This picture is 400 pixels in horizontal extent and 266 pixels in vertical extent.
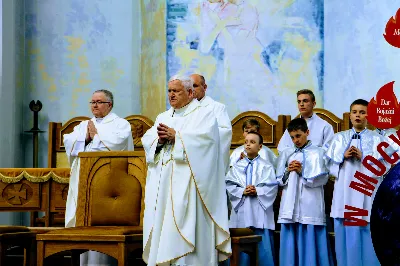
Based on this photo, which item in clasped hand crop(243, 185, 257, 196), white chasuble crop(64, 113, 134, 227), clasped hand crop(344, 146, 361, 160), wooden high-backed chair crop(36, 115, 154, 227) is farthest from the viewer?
wooden high-backed chair crop(36, 115, 154, 227)

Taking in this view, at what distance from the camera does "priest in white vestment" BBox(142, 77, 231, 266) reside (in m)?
6.35

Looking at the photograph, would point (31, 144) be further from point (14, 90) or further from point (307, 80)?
point (307, 80)

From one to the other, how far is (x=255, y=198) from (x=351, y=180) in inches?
39.6

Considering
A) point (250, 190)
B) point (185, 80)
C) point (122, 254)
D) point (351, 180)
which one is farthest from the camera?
point (250, 190)

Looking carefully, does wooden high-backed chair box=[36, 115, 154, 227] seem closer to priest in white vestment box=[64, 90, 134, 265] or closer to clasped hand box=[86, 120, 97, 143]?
priest in white vestment box=[64, 90, 134, 265]

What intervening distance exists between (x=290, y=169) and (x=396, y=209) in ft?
12.0

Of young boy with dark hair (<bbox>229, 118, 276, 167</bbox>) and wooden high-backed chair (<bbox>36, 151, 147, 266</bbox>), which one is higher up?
young boy with dark hair (<bbox>229, 118, 276, 167</bbox>)

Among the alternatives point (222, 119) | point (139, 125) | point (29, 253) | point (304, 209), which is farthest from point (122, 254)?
point (139, 125)

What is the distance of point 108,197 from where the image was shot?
703 cm

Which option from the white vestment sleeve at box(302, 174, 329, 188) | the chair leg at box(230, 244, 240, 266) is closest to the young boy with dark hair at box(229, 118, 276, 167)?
the white vestment sleeve at box(302, 174, 329, 188)

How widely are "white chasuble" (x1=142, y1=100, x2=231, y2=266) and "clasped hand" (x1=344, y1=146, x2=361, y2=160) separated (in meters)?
1.61

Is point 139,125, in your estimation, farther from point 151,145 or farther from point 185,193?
point 185,193

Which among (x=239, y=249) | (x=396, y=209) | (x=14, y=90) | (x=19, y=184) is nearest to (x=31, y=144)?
(x=14, y=90)

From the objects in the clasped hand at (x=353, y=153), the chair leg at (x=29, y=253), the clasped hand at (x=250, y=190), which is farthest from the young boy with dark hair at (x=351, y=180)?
the chair leg at (x=29, y=253)
